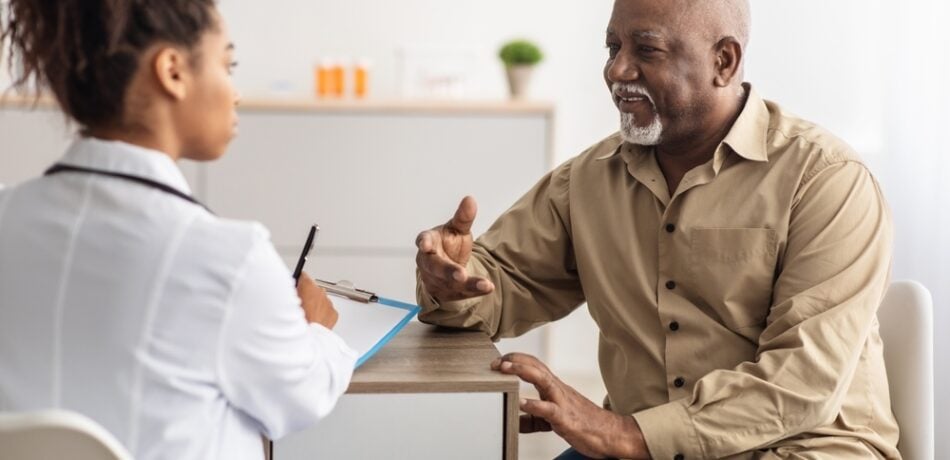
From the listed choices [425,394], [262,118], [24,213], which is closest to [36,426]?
[24,213]

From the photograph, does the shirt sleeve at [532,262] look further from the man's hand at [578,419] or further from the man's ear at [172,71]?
the man's ear at [172,71]

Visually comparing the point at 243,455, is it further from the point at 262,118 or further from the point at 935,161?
the point at 262,118

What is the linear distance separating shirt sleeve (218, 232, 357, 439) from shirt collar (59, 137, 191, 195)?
0.12 meters

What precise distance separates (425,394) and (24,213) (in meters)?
0.59

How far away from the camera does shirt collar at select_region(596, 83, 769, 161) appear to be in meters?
1.92

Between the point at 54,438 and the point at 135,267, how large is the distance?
6.8 inches

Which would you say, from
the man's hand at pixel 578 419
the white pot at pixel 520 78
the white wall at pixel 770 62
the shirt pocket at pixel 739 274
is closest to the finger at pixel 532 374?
the man's hand at pixel 578 419

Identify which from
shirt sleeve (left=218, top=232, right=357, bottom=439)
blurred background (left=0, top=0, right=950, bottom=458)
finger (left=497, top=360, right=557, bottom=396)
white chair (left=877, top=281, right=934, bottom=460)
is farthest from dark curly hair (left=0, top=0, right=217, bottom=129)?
blurred background (left=0, top=0, right=950, bottom=458)

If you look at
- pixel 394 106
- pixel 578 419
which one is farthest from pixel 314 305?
pixel 394 106

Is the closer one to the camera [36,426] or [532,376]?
[36,426]

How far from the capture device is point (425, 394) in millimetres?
1564

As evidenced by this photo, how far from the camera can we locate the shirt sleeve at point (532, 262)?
2.06 meters

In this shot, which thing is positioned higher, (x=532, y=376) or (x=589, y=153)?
(x=589, y=153)

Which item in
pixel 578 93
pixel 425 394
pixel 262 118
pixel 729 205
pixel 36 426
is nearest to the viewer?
pixel 36 426
